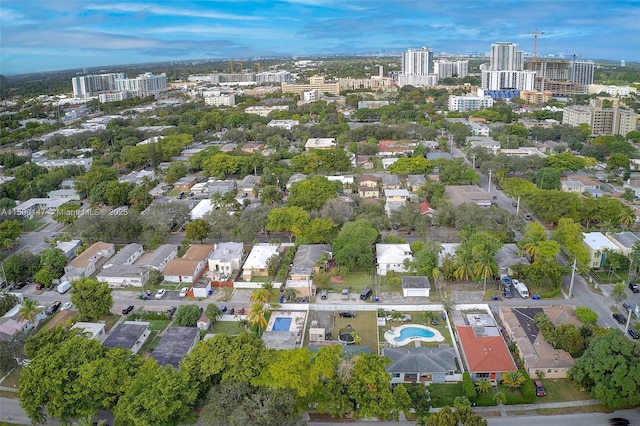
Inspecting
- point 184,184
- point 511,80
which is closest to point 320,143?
point 184,184

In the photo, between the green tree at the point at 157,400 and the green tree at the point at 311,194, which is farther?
the green tree at the point at 311,194

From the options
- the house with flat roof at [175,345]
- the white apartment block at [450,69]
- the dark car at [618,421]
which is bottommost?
the dark car at [618,421]

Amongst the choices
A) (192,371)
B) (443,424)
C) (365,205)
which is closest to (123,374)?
(192,371)

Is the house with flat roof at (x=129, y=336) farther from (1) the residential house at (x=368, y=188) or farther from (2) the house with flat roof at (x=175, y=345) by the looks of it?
(1) the residential house at (x=368, y=188)

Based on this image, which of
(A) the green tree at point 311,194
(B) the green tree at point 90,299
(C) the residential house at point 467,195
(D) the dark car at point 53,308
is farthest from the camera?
(C) the residential house at point 467,195

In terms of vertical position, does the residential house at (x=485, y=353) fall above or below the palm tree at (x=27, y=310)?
below

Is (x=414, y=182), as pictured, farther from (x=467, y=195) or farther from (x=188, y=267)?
(x=188, y=267)

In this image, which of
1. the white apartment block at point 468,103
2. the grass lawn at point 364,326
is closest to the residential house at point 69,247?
the grass lawn at point 364,326

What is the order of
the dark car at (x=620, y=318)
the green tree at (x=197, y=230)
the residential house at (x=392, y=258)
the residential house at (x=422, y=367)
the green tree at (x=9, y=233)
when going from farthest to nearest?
the green tree at (x=9, y=233), the green tree at (x=197, y=230), the residential house at (x=392, y=258), the dark car at (x=620, y=318), the residential house at (x=422, y=367)
